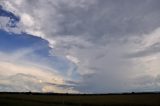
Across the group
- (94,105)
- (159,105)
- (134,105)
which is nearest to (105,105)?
(94,105)

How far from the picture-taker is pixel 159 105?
94250 millimetres

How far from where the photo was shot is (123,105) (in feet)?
309

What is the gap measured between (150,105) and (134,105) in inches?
197

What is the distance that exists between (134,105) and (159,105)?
7.52 meters

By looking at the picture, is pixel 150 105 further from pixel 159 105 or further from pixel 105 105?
pixel 105 105

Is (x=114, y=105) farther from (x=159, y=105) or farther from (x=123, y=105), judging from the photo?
(x=159, y=105)

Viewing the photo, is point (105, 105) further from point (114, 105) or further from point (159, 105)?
point (159, 105)

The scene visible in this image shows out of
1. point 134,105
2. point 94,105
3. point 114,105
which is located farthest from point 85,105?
point 134,105

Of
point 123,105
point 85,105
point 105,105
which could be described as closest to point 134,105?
point 123,105

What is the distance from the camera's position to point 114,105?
312 feet

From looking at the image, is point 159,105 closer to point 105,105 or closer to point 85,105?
point 105,105

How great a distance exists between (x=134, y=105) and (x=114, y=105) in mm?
6353

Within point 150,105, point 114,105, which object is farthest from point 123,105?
point 150,105

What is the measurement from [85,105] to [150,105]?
20.8 meters
